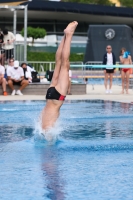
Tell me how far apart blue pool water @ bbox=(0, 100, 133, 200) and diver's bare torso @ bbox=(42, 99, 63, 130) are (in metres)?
0.15

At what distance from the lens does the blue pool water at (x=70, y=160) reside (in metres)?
5.66

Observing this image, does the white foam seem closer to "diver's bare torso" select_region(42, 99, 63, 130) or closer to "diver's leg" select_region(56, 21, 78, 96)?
"diver's bare torso" select_region(42, 99, 63, 130)

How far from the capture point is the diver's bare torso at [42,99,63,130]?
855 centimetres

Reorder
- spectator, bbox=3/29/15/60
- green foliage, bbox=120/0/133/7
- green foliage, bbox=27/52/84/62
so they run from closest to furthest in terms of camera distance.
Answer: spectator, bbox=3/29/15/60 → green foliage, bbox=27/52/84/62 → green foliage, bbox=120/0/133/7

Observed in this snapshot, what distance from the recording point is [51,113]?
8.56 meters

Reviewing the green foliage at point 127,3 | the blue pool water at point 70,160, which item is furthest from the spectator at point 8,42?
the green foliage at point 127,3

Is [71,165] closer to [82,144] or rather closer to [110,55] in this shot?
[82,144]

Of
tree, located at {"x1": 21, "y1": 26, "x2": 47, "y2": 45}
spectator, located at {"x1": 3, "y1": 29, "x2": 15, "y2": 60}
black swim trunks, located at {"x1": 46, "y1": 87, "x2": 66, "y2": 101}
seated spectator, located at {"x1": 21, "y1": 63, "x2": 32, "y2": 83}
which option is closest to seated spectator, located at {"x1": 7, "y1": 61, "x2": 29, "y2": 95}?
seated spectator, located at {"x1": 21, "y1": 63, "x2": 32, "y2": 83}

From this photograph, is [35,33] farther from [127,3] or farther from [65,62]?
[65,62]

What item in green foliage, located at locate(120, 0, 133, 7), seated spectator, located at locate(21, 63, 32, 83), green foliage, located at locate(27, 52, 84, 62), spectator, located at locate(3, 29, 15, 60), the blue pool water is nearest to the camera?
the blue pool water

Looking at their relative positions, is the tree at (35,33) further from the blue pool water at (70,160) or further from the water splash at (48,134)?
the water splash at (48,134)

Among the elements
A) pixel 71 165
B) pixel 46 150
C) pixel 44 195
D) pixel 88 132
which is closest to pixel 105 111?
pixel 88 132

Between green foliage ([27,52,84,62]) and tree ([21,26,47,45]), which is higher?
tree ([21,26,47,45])

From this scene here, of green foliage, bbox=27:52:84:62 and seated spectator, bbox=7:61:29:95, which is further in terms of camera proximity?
green foliage, bbox=27:52:84:62
